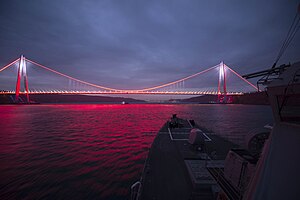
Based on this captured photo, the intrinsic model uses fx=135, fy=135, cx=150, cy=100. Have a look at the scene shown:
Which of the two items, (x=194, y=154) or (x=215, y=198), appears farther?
(x=194, y=154)

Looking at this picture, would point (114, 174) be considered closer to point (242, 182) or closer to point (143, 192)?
point (143, 192)

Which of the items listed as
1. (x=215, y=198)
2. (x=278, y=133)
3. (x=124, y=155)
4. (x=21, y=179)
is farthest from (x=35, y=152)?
(x=278, y=133)

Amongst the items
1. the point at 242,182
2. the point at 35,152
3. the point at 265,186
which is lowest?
the point at 35,152

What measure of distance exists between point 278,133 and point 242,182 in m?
2.52

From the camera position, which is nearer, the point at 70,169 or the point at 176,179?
the point at 176,179

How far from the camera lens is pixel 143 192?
628 cm

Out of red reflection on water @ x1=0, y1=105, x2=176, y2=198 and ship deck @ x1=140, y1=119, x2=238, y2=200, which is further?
red reflection on water @ x1=0, y1=105, x2=176, y2=198

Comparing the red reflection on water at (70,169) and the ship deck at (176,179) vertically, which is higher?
the ship deck at (176,179)

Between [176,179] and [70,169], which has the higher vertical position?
[176,179]

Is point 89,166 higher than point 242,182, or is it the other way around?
point 242,182

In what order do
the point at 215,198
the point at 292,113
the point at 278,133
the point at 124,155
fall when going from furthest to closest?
the point at 124,155
the point at 215,198
the point at 292,113
the point at 278,133

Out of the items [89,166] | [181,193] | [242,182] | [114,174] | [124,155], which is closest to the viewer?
[242,182]

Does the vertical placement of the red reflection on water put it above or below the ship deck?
below

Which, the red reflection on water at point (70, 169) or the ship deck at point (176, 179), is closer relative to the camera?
the ship deck at point (176, 179)
